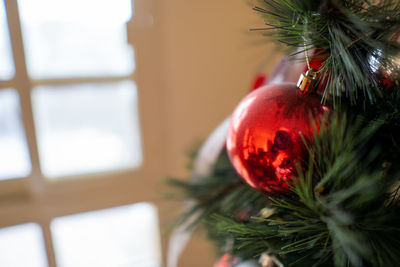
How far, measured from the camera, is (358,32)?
263mm

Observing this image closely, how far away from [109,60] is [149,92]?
0.15 metres

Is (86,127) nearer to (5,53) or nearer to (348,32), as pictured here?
(5,53)

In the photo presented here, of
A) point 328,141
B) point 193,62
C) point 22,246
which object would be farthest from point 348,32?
point 22,246

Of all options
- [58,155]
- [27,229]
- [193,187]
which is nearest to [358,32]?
[193,187]

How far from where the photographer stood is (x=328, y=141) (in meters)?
0.26

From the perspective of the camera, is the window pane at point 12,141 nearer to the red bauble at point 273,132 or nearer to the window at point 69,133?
the window at point 69,133

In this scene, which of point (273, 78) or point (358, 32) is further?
point (273, 78)

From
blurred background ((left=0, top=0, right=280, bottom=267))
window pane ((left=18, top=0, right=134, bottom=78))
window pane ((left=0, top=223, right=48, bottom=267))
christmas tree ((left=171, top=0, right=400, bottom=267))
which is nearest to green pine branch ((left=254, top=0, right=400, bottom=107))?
christmas tree ((left=171, top=0, right=400, bottom=267))

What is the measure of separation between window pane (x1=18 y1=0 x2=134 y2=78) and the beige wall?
0.19ft

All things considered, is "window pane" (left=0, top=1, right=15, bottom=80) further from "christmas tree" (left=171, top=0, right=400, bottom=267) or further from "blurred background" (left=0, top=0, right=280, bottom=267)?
"christmas tree" (left=171, top=0, right=400, bottom=267)

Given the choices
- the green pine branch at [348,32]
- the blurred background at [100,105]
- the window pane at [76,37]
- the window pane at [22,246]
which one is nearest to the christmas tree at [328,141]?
the green pine branch at [348,32]

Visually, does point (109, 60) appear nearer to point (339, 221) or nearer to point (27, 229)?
point (27, 229)

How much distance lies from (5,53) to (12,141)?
0.25 meters

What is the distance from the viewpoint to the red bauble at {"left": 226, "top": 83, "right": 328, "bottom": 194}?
274 mm
